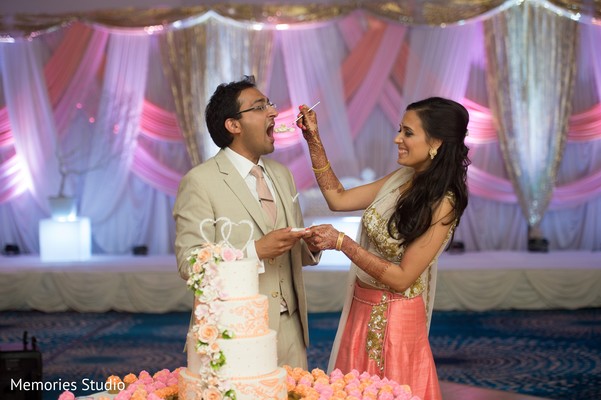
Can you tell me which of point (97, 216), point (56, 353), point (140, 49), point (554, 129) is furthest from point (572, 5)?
point (56, 353)

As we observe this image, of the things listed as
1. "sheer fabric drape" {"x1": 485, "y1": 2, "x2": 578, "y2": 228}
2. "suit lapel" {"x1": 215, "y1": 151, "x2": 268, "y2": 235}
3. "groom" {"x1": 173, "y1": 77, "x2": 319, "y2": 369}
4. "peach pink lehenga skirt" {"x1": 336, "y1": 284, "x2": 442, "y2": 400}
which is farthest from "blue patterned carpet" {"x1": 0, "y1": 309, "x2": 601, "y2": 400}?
"suit lapel" {"x1": 215, "y1": 151, "x2": 268, "y2": 235}

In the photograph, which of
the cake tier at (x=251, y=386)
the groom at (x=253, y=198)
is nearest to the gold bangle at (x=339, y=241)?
the groom at (x=253, y=198)

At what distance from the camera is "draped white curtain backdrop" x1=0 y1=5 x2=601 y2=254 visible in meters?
9.45

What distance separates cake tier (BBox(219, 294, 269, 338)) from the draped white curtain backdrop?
7122mm

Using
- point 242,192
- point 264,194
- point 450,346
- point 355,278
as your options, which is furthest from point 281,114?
point 242,192

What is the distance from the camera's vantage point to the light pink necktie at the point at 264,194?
312 cm

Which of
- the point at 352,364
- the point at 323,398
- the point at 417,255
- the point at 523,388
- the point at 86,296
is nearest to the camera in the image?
the point at 323,398

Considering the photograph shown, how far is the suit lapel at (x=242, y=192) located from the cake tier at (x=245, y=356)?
849mm

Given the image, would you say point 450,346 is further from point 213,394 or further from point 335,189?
point 213,394

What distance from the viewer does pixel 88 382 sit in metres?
5.29

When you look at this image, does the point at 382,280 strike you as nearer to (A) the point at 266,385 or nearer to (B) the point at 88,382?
(A) the point at 266,385

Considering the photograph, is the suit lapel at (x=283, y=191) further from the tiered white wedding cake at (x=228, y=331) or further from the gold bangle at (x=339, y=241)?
the tiered white wedding cake at (x=228, y=331)

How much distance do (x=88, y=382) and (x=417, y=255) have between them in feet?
10.1

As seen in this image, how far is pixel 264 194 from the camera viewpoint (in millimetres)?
3131
